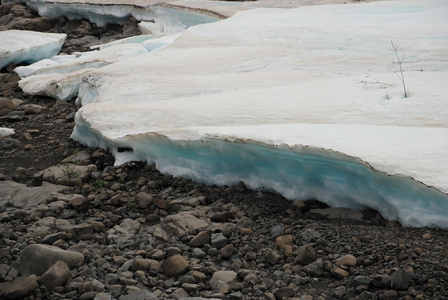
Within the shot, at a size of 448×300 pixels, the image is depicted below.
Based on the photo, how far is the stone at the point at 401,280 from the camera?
296cm

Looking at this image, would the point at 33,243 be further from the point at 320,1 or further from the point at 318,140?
the point at 320,1

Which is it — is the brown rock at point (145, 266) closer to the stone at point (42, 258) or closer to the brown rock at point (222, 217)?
the stone at point (42, 258)

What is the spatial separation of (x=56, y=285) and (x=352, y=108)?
347 centimetres

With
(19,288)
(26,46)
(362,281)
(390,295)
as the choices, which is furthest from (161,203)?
(26,46)

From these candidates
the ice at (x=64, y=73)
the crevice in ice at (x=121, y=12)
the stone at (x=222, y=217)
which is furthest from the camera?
the crevice in ice at (x=121, y=12)

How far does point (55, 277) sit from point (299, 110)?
3182 mm

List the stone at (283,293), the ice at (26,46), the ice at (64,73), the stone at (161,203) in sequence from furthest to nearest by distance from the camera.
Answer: the ice at (26,46) < the ice at (64,73) < the stone at (161,203) < the stone at (283,293)

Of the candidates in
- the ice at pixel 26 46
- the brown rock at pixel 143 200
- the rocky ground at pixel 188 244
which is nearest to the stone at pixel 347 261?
the rocky ground at pixel 188 244

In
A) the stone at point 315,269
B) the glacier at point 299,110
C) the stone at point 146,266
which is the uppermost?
the glacier at point 299,110

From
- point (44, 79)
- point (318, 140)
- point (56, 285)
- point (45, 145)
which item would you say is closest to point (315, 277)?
point (318, 140)

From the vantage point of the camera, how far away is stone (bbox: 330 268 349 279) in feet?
10.7

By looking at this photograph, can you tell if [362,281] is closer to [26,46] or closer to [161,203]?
[161,203]

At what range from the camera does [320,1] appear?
14688 millimetres

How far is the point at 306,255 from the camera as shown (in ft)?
11.4
